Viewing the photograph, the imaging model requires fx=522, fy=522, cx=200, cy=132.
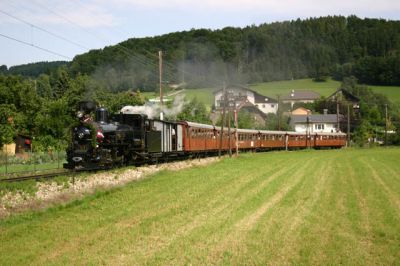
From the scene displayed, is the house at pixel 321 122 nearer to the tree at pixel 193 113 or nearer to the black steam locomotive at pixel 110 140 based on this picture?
the tree at pixel 193 113

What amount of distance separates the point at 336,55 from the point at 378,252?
6576 inches

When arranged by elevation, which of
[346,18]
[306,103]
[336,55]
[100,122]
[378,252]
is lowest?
[378,252]

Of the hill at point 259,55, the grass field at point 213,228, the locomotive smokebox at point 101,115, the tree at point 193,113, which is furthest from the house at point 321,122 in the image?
the grass field at point 213,228

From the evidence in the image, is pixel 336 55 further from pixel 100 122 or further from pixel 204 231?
pixel 204 231

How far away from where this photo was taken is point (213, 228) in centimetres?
1227

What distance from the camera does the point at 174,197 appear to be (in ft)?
57.4

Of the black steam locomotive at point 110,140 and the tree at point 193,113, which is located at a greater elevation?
the tree at point 193,113

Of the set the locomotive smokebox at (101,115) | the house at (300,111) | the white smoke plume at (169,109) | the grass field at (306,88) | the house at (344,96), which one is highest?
the grass field at (306,88)

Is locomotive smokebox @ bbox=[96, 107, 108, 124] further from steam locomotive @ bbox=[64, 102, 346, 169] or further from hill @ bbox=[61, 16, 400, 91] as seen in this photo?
hill @ bbox=[61, 16, 400, 91]

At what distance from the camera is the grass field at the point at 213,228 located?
9.91m

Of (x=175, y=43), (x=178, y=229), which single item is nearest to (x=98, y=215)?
(x=178, y=229)

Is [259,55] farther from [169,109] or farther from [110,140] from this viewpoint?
[110,140]

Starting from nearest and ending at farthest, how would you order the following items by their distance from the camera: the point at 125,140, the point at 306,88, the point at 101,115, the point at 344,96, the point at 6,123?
the point at 101,115 < the point at 125,140 < the point at 6,123 < the point at 344,96 < the point at 306,88

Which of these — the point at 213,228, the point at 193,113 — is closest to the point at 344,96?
the point at 193,113
